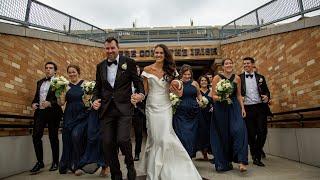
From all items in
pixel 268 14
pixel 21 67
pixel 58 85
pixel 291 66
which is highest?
pixel 268 14

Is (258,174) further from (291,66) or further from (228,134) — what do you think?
(291,66)

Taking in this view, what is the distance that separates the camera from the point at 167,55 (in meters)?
4.90

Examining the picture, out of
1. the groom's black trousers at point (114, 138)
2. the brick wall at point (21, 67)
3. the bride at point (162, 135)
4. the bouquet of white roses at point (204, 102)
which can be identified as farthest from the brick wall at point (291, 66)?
the brick wall at point (21, 67)

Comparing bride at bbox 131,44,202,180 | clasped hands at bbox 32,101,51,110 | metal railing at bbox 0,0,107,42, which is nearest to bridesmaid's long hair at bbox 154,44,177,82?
bride at bbox 131,44,202,180

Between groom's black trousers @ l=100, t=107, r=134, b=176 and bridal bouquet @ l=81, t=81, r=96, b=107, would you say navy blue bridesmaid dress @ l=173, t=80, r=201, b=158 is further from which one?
groom's black trousers @ l=100, t=107, r=134, b=176

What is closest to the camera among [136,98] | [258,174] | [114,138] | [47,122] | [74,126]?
[136,98]

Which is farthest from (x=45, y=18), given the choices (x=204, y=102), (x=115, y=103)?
(x=115, y=103)

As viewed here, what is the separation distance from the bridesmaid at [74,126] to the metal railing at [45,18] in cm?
217

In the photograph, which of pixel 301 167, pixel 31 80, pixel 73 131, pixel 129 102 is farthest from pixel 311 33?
pixel 31 80

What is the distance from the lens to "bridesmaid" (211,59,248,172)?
17.6 feet

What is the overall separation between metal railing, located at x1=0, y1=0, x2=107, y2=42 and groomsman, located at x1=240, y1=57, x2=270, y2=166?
16.4ft

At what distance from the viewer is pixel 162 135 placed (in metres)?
4.57

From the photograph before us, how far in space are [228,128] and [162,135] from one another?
1.52 metres

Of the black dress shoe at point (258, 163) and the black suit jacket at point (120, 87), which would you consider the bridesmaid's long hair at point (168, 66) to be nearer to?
the black suit jacket at point (120, 87)
